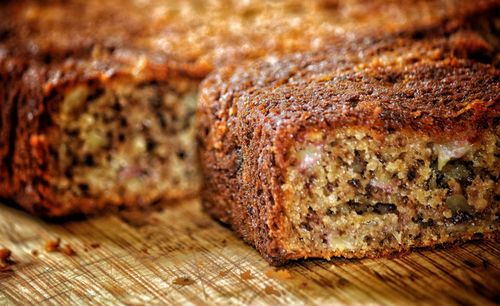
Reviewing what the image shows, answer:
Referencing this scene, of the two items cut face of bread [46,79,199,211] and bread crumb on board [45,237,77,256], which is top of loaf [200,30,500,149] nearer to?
cut face of bread [46,79,199,211]

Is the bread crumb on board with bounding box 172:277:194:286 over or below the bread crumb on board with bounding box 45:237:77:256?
below

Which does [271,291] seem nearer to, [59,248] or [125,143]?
[59,248]

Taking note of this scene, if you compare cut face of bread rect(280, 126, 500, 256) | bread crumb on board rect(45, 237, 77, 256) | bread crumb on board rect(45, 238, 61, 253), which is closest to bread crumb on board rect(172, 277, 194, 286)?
cut face of bread rect(280, 126, 500, 256)

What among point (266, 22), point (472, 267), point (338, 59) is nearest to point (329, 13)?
point (266, 22)

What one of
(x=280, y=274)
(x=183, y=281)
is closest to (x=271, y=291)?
(x=280, y=274)

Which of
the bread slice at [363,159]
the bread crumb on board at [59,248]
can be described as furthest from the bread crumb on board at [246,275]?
the bread crumb on board at [59,248]

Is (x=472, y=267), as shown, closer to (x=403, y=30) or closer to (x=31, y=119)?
(x=403, y=30)
